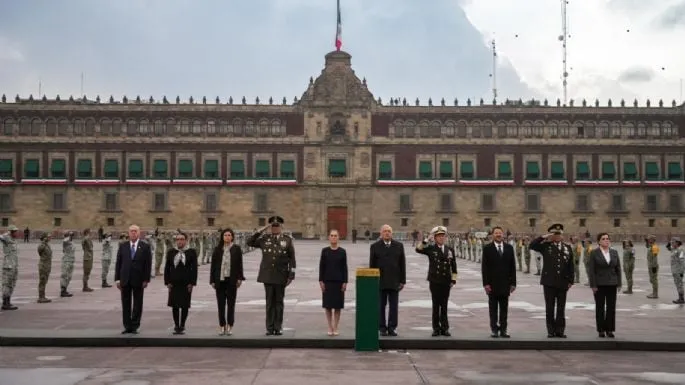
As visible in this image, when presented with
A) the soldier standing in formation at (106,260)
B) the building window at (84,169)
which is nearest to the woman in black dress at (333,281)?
the soldier standing in formation at (106,260)

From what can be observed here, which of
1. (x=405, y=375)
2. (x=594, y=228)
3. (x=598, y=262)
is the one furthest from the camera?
(x=594, y=228)

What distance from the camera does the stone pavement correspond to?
13023mm

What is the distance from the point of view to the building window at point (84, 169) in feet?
228

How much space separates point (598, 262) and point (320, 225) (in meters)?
56.2

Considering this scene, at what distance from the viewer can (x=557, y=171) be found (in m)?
70.2

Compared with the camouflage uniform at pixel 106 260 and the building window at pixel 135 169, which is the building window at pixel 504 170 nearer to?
the building window at pixel 135 169

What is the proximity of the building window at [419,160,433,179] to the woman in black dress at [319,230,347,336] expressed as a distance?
5649 centimetres

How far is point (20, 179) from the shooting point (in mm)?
69500

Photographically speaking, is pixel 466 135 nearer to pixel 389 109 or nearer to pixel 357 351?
pixel 389 109

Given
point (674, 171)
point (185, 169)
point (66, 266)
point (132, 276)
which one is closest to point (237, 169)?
point (185, 169)

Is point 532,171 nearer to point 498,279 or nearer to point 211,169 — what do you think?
point 211,169

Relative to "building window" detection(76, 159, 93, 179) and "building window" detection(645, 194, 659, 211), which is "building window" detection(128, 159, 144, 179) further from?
"building window" detection(645, 194, 659, 211)

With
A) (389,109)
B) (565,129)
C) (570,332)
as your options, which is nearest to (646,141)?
(565,129)

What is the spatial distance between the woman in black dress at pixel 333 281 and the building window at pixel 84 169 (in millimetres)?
59521
